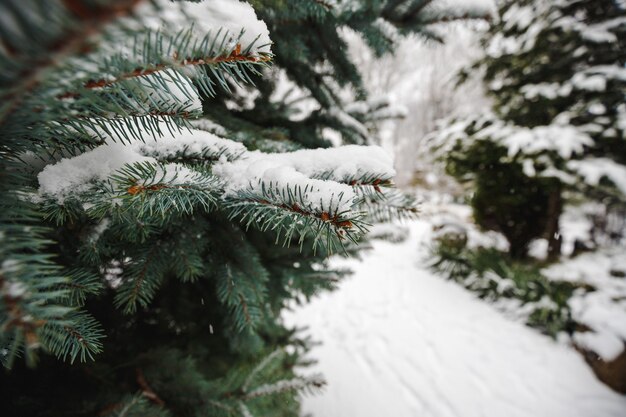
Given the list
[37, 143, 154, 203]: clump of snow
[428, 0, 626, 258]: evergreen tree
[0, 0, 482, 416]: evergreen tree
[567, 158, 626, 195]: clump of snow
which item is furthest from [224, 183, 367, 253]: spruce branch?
[567, 158, 626, 195]: clump of snow

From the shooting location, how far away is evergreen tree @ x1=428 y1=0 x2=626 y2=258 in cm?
329

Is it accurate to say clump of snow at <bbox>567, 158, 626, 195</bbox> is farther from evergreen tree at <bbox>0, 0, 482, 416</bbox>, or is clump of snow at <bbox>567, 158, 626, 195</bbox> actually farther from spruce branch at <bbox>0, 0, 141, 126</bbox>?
spruce branch at <bbox>0, 0, 141, 126</bbox>

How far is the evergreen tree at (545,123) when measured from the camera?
129 inches

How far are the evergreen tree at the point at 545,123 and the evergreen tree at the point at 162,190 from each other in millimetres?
3041

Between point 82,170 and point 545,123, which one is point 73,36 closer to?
point 82,170

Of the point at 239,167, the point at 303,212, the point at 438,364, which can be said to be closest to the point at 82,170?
the point at 239,167

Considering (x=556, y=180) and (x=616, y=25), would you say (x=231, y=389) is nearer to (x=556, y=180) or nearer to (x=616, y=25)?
(x=556, y=180)

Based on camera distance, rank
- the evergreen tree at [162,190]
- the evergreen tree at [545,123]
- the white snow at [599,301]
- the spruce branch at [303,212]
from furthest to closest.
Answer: the evergreen tree at [545,123] → the white snow at [599,301] → the spruce branch at [303,212] → the evergreen tree at [162,190]

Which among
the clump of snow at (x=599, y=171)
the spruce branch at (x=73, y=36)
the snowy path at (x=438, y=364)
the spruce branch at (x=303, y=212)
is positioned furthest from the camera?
the clump of snow at (x=599, y=171)

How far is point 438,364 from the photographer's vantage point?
262cm

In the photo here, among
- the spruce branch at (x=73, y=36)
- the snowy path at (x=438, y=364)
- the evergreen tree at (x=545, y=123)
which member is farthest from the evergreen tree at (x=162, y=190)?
the evergreen tree at (x=545, y=123)

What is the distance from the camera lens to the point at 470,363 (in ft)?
8.68

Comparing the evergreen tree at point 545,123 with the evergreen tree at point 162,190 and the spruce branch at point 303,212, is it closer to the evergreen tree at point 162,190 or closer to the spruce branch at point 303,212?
the evergreen tree at point 162,190

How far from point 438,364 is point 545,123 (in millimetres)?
3620
